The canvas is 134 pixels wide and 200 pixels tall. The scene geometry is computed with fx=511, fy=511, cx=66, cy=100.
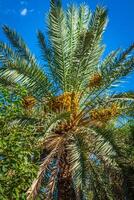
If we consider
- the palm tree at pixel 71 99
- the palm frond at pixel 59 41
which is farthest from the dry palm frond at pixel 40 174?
the palm frond at pixel 59 41

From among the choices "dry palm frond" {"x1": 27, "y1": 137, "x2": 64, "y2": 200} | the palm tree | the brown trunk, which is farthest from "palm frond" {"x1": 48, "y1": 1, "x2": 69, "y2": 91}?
the brown trunk

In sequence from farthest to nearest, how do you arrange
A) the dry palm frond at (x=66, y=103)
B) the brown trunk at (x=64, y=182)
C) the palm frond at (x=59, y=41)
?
the palm frond at (x=59, y=41) < the dry palm frond at (x=66, y=103) < the brown trunk at (x=64, y=182)

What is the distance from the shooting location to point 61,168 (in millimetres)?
15008

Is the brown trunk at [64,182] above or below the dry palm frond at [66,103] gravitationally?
below

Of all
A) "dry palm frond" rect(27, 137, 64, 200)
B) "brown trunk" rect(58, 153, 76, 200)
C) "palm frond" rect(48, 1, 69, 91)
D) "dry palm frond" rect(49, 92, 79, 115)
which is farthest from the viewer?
"palm frond" rect(48, 1, 69, 91)

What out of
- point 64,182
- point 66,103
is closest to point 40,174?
point 64,182

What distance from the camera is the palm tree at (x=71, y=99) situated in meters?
14.4

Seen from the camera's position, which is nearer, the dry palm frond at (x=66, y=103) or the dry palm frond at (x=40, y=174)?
the dry palm frond at (x=40, y=174)

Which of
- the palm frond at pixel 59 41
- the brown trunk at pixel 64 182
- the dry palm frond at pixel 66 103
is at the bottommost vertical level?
the brown trunk at pixel 64 182

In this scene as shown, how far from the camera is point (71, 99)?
1554cm

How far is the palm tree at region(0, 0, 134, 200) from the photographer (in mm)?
14438

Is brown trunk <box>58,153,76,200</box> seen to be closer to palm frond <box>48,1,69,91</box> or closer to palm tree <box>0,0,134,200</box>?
palm tree <box>0,0,134,200</box>

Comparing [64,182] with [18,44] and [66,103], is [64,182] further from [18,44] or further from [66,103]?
[18,44]

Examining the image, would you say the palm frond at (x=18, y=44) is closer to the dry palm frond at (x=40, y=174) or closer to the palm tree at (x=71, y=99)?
the palm tree at (x=71, y=99)
